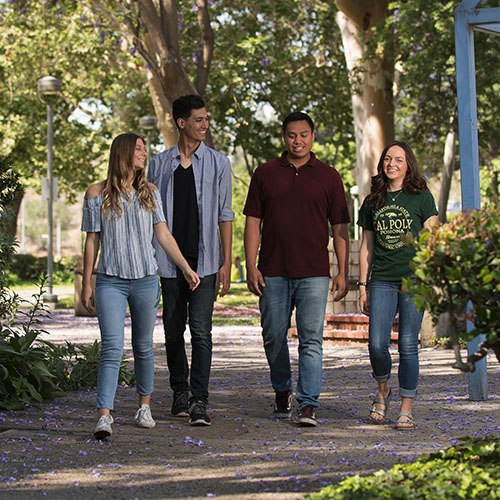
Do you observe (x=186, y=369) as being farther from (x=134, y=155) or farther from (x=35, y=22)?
(x=35, y=22)

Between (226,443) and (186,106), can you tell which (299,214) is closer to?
(186,106)

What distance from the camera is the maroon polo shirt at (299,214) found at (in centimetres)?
664

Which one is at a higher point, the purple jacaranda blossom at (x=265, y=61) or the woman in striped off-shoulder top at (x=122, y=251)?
the purple jacaranda blossom at (x=265, y=61)

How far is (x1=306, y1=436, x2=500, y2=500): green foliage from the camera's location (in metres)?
4.18

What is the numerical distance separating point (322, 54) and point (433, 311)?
2237cm

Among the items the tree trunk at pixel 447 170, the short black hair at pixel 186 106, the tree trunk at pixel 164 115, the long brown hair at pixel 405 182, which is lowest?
the long brown hair at pixel 405 182

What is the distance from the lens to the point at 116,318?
615 centimetres

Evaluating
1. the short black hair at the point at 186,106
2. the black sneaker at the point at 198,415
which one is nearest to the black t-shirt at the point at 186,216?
the short black hair at the point at 186,106

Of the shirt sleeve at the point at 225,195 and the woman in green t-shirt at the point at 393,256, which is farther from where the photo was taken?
the shirt sleeve at the point at 225,195

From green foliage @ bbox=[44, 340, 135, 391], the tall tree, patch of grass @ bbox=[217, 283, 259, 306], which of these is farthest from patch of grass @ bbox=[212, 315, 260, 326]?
green foliage @ bbox=[44, 340, 135, 391]

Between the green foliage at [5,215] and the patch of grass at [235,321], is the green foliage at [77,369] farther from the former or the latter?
the patch of grass at [235,321]

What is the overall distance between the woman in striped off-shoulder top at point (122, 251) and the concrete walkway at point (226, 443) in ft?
1.64

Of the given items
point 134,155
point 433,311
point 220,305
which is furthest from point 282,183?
point 220,305

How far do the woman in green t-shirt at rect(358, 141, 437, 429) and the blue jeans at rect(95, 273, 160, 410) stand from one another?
1.46 m
